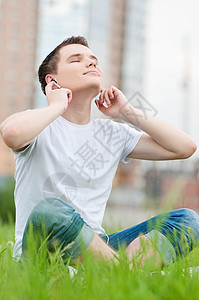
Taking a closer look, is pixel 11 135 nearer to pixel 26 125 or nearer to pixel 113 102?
pixel 26 125

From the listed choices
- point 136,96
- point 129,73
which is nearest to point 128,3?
point 129,73

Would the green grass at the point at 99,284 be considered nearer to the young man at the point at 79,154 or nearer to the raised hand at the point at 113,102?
the young man at the point at 79,154

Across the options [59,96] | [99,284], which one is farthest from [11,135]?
[99,284]

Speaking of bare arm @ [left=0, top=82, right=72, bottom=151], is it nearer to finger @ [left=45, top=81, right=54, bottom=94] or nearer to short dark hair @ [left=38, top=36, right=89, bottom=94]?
finger @ [left=45, top=81, right=54, bottom=94]

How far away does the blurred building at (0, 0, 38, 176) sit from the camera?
3212 centimetres

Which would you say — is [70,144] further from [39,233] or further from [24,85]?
[24,85]

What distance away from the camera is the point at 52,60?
1.98m

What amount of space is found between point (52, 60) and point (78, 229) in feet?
2.80

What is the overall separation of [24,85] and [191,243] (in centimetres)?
3147

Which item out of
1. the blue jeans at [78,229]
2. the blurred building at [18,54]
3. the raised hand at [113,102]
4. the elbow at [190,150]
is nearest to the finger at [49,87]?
the raised hand at [113,102]

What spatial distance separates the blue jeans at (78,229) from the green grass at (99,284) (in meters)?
0.12

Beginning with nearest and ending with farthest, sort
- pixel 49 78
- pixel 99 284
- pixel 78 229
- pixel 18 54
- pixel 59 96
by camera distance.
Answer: pixel 99 284 → pixel 78 229 → pixel 59 96 → pixel 49 78 → pixel 18 54

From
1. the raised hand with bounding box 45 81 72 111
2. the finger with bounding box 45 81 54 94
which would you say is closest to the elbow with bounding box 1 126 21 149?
the raised hand with bounding box 45 81 72 111

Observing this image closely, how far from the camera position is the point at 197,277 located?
1.16 metres
